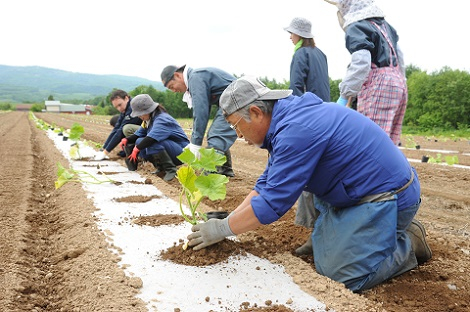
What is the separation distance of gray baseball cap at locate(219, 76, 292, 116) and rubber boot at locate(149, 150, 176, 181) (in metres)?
3.04

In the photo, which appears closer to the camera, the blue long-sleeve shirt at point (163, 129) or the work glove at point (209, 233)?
the work glove at point (209, 233)

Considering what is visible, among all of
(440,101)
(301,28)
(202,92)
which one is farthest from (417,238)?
(440,101)

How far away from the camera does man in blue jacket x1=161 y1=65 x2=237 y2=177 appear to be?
12.5ft

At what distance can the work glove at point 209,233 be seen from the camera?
199 centimetres

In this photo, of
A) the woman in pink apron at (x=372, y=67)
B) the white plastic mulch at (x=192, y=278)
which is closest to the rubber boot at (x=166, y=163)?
the white plastic mulch at (x=192, y=278)

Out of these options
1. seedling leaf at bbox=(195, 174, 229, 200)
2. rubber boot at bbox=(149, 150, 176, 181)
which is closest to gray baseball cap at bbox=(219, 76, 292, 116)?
seedling leaf at bbox=(195, 174, 229, 200)

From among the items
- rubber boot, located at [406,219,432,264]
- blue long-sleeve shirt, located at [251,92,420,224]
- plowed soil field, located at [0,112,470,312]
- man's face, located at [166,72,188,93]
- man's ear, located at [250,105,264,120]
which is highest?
man's face, located at [166,72,188,93]

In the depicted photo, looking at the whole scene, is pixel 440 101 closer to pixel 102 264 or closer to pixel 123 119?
pixel 123 119

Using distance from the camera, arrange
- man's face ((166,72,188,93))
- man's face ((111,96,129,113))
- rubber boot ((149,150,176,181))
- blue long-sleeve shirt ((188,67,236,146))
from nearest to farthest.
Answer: blue long-sleeve shirt ((188,67,236,146)) < man's face ((166,72,188,93)) < rubber boot ((149,150,176,181)) < man's face ((111,96,129,113))

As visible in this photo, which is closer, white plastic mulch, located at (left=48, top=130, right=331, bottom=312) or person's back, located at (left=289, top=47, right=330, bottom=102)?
white plastic mulch, located at (left=48, top=130, right=331, bottom=312)

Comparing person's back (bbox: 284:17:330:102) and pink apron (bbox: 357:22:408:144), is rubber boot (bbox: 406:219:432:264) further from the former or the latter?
person's back (bbox: 284:17:330:102)

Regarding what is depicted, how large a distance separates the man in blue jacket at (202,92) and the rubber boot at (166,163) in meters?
0.90

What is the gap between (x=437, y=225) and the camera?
11.1 feet

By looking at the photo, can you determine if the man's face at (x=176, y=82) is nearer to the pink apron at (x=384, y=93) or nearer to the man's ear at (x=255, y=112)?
the pink apron at (x=384, y=93)
